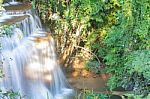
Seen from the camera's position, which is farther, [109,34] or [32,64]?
[32,64]

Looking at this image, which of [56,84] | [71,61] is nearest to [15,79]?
[56,84]

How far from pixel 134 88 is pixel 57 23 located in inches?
113

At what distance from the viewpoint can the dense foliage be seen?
7184mm

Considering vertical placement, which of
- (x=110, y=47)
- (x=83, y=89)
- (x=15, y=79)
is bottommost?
(x=83, y=89)

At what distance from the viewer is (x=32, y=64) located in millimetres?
8148

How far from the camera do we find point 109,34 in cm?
782

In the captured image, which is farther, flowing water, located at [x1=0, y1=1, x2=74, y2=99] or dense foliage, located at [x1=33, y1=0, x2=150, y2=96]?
flowing water, located at [x1=0, y1=1, x2=74, y2=99]

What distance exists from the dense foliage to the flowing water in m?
0.50

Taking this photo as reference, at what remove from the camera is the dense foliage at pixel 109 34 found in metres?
7.18

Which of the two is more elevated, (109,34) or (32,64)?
(109,34)

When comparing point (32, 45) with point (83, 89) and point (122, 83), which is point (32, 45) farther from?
point (122, 83)

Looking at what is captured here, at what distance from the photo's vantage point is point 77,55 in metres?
9.33

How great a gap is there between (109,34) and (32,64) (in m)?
1.87

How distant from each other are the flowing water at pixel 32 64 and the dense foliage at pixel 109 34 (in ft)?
1.65
